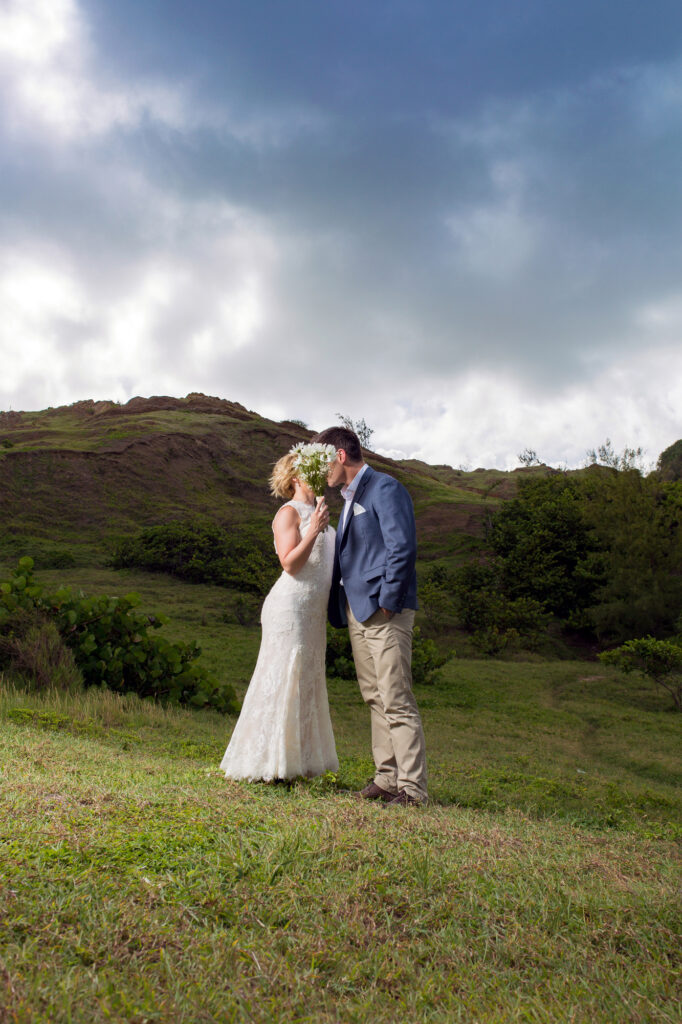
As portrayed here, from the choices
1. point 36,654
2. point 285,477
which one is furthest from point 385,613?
point 36,654

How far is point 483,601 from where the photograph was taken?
53.9ft

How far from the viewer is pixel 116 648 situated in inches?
290

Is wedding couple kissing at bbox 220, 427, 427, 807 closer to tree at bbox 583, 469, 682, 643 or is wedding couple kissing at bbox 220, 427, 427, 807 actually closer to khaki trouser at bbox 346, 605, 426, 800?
khaki trouser at bbox 346, 605, 426, 800

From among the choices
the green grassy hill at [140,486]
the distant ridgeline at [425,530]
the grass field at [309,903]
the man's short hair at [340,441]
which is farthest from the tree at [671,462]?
the grass field at [309,903]

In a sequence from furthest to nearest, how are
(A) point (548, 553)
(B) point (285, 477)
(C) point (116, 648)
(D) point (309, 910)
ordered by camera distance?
(A) point (548, 553), (C) point (116, 648), (B) point (285, 477), (D) point (309, 910)

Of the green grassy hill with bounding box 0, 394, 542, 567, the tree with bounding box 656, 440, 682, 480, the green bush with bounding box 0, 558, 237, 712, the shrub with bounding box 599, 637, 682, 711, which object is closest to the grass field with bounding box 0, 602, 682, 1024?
the green bush with bounding box 0, 558, 237, 712

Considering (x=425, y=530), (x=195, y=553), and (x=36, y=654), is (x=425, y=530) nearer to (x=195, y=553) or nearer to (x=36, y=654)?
(x=195, y=553)

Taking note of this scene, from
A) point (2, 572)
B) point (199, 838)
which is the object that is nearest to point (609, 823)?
point (199, 838)

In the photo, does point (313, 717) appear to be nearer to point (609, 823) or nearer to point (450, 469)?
point (609, 823)

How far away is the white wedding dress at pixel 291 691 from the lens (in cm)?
364

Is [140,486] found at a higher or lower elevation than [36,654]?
higher

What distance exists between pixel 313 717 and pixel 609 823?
5.79 feet

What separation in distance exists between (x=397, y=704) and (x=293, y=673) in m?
0.57

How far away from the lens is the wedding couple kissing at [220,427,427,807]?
3.56 meters
